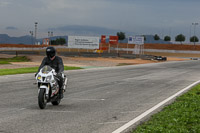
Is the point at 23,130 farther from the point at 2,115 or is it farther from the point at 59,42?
the point at 59,42

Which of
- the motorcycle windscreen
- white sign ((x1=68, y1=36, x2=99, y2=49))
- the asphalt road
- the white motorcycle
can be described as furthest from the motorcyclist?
white sign ((x1=68, y1=36, x2=99, y2=49))

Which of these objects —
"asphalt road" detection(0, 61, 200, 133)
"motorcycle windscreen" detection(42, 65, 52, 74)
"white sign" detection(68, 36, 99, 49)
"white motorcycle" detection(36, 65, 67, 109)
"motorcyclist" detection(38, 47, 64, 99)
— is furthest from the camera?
"white sign" detection(68, 36, 99, 49)

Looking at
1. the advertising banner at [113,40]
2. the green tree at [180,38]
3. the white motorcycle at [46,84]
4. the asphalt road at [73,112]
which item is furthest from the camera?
the green tree at [180,38]

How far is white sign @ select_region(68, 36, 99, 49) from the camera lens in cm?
7444

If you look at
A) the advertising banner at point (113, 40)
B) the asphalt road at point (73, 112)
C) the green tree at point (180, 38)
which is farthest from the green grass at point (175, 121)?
the green tree at point (180, 38)

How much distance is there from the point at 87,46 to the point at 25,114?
66.1 metres

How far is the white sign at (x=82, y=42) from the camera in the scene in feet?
244

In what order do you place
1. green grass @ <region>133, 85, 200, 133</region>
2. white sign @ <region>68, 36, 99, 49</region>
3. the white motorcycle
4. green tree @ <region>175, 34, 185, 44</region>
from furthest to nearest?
green tree @ <region>175, 34, 185, 44</region>
white sign @ <region>68, 36, 99, 49</region>
the white motorcycle
green grass @ <region>133, 85, 200, 133</region>

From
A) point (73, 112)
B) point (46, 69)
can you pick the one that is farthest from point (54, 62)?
point (73, 112)

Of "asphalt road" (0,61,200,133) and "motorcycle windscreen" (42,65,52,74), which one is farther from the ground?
"motorcycle windscreen" (42,65,52,74)

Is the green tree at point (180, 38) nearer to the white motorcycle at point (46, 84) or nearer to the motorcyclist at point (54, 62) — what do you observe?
the motorcyclist at point (54, 62)

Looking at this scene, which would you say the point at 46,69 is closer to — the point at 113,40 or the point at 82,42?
the point at 82,42

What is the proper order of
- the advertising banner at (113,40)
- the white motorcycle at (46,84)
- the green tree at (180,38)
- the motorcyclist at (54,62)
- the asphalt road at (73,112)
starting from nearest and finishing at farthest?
the asphalt road at (73,112)
the white motorcycle at (46,84)
the motorcyclist at (54,62)
the advertising banner at (113,40)
the green tree at (180,38)

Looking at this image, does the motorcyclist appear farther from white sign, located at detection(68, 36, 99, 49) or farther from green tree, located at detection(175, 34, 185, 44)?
green tree, located at detection(175, 34, 185, 44)
